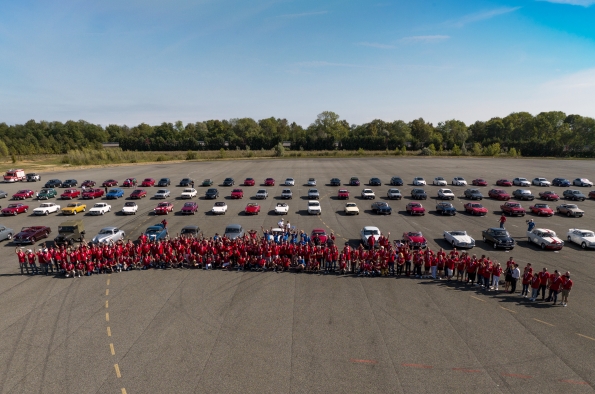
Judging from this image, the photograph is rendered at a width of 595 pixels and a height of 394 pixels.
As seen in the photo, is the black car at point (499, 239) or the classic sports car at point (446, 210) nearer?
the black car at point (499, 239)

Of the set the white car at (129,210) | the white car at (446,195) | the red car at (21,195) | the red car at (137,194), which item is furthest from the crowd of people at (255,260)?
the red car at (21,195)

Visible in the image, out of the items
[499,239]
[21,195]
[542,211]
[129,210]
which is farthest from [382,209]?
[21,195]

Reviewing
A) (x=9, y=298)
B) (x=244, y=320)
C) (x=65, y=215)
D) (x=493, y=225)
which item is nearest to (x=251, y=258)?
(x=244, y=320)

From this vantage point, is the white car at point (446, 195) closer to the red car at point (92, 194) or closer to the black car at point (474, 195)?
the black car at point (474, 195)

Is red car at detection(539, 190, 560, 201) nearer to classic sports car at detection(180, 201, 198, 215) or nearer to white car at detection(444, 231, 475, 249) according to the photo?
white car at detection(444, 231, 475, 249)

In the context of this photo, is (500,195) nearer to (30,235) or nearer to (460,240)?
(460,240)

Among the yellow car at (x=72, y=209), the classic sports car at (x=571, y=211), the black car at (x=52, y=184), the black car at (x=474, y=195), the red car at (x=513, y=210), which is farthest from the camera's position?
the black car at (x=52, y=184)

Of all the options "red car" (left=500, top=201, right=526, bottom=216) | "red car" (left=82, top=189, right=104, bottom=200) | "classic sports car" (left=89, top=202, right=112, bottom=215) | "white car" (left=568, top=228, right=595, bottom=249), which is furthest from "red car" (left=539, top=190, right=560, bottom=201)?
"red car" (left=82, top=189, right=104, bottom=200)
